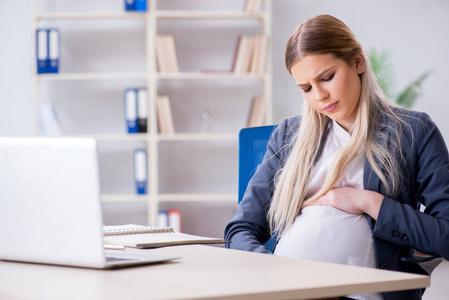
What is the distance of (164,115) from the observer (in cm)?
429

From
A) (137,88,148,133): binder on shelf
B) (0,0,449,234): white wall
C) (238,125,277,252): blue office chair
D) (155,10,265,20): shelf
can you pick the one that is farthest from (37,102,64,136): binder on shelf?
(238,125,277,252): blue office chair

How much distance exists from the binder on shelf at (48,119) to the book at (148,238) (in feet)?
9.13

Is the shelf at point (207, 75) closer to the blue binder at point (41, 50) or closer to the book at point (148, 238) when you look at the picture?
the blue binder at point (41, 50)

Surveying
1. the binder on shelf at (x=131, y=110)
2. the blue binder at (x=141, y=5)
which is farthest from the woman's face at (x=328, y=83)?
the blue binder at (x=141, y=5)

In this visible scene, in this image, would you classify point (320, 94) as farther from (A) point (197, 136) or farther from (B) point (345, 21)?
(B) point (345, 21)

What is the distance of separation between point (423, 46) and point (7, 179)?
411cm

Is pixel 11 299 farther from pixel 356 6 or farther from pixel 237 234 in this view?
pixel 356 6

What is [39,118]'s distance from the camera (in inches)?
168

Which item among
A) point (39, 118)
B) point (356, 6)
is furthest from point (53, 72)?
point (356, 6)

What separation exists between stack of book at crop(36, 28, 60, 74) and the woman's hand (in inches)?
122

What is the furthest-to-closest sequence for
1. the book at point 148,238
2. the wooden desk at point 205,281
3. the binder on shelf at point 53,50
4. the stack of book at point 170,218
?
the stack of book at point 170,218 < the binder on shelf at point 53,50 < the book at point 148,238 < the wooden desk at point 205,281

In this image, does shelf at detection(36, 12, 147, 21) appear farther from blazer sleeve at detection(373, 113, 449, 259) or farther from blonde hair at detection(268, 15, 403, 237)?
blazer sleeve at detection(373, 113, 449, 259)

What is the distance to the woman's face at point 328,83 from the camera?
5.31 ft

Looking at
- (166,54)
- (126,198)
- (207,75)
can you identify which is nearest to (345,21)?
(207,75)
